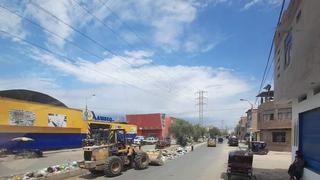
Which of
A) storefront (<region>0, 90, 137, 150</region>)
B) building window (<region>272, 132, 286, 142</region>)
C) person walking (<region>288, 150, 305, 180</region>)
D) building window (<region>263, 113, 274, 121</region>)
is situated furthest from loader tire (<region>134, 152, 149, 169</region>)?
building window (<region>263, 113, 274, 121</region>)

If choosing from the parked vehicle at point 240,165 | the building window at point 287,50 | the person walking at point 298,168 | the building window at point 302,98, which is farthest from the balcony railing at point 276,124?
the person walking at point 298,168

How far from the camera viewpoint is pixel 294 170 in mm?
21156

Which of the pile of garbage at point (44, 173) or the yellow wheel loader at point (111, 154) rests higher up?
the yellow wheel loader at point (111, 154)

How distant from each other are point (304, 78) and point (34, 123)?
42.0 meters

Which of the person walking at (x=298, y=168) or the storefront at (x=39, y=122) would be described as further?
the storefront at (x=39, y=122)

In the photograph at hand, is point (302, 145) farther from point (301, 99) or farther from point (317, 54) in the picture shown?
point (317, 54)

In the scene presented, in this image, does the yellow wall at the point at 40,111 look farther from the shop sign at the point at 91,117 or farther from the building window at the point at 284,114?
the building window at the point at 284,114

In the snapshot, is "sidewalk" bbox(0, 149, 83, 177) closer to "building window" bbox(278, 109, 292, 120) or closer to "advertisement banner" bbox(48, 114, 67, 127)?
"advertisement banner" bbox(48, 114, 67, 127)

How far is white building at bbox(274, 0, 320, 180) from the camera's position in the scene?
1550 centimetres

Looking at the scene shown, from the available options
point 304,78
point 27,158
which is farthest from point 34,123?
point 304,78

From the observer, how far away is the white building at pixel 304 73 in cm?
1550

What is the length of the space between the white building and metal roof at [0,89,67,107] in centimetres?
4499

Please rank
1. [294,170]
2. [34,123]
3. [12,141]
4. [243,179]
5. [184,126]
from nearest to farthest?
[294,170] < [243,179] < [12,141] < [34,123] < [184,126]

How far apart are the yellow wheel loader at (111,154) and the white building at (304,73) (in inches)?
414
